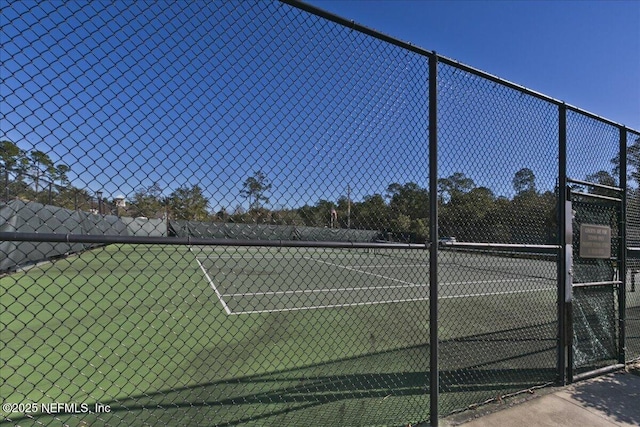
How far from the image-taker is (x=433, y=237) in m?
2.95

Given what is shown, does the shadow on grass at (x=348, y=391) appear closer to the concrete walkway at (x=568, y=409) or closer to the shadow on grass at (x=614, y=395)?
the concrete walkway at (x=568, y=409)

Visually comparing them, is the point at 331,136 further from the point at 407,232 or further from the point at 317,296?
the point at 317,296

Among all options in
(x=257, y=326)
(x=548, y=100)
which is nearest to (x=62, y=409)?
(x=257, y=326)

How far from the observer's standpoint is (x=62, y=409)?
304 centimetres

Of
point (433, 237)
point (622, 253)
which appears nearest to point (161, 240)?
Answer: point (433, 237)

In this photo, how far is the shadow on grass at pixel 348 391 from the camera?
10.0 feet

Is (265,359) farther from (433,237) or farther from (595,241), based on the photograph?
(595,241)

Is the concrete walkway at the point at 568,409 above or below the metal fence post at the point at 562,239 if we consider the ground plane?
below

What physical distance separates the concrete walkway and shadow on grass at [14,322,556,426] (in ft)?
0.63

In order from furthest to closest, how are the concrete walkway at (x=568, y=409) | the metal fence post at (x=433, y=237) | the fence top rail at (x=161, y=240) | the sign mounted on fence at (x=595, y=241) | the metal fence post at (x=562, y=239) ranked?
the sign mounted on fence at (x=595, y=241) → the metal fence post at (x=562, y=239) → the concrete walkway at (x=568, y=409) → the metal fence post at (x=433, y=237) → the fence top rail at (x=161, y=240)

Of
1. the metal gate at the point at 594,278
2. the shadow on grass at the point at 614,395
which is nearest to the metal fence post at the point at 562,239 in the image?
the metal gate at the point at 594,278

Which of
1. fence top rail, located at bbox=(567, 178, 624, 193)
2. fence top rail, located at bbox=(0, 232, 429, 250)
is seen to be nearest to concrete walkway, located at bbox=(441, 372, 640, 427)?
fence top rail, located at bbox=(0, 232, 429, 250)

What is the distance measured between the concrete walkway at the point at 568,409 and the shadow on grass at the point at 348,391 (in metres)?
0.19

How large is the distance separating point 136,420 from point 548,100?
17.5ft
